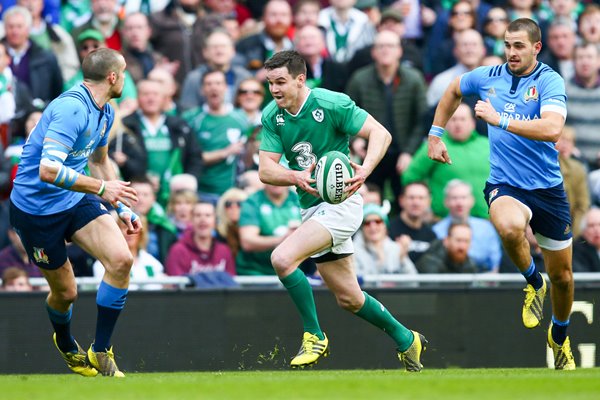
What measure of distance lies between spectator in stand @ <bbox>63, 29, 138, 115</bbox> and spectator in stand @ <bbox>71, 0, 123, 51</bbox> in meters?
0.43

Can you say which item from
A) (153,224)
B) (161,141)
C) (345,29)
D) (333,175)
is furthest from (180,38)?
(333,175)

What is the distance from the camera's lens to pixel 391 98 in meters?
15.7

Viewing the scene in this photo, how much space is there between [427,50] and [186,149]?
4.17 meters

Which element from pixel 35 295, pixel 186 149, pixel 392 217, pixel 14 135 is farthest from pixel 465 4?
pixel 35 295

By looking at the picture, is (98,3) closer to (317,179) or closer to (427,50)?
(427,50)

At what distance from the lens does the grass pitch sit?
8.50 metres

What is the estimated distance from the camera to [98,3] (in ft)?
53.7

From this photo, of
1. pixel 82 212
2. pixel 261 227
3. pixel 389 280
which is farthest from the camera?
pixel 261 227

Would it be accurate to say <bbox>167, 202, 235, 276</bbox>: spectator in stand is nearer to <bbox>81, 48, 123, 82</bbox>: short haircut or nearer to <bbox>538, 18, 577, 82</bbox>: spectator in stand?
<bbox>81, 48, 123, 82</bbox>: short haircut

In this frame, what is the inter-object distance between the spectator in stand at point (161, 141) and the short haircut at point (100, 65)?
4.47 metres

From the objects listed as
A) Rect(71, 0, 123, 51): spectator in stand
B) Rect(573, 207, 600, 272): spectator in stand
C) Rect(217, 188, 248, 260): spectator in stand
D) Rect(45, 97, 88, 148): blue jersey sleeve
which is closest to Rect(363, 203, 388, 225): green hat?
Rect(217, 188, 248, 260): spectator in stand

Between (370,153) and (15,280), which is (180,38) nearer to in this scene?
(15,280)

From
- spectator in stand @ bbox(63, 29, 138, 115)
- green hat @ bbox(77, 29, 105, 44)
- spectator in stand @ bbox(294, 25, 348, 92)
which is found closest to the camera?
spectator in stand @ bbox(63, 29, 138, 115)

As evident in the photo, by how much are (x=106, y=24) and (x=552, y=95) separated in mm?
7587
